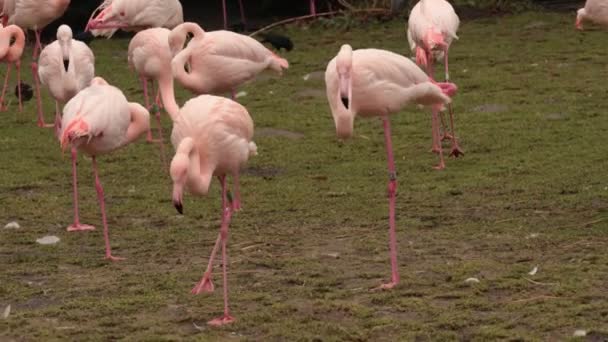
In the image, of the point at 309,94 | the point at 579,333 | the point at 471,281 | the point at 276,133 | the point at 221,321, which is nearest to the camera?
the point at 579,333

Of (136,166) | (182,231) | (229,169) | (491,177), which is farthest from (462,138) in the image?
(229,169)

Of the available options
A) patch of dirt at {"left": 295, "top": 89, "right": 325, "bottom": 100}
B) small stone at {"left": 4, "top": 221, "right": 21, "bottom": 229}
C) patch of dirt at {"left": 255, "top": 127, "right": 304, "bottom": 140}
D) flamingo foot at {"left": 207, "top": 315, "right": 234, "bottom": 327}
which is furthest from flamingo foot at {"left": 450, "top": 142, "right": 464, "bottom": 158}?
flamingo foot at {"left": 207, "top": 315, "right": 234, "bottom": 327}

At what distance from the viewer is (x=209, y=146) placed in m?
5.86

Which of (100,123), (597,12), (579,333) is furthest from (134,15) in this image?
(579,333)

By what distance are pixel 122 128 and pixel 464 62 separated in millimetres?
5277

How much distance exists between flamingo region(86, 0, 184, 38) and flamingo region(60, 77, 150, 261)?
3024mm

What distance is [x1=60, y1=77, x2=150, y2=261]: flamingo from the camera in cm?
694

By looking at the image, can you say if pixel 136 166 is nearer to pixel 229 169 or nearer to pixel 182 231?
pixel 182 231

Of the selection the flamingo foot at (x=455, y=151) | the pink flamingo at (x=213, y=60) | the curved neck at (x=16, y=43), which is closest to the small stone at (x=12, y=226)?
the pink flamingo at (x=213, y=60)

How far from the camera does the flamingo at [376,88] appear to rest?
5.95m

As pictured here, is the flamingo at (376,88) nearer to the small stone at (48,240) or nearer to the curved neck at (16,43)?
the small stone at (48,240)

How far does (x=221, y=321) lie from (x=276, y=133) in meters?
4.59

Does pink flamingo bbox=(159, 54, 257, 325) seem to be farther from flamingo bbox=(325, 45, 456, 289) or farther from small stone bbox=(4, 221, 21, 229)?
small stone bbox=(4, 221, 21, 229)

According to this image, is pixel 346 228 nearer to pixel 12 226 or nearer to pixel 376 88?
pixel 376 88
